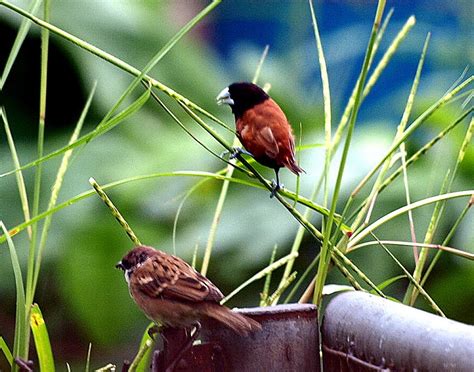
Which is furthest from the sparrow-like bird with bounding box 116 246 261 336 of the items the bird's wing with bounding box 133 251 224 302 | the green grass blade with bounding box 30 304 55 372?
the green grass blade with bounding box 30 304 55 372

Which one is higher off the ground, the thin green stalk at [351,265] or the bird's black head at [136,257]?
the thin green stalk at [351,265]

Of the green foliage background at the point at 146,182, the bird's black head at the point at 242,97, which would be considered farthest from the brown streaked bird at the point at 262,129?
the green foliage background at the point at 146,182

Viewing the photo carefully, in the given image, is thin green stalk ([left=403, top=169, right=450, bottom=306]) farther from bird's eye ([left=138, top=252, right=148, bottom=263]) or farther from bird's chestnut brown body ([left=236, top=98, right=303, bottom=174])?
bird's eye ([left=138, top=252, right=148, bottom=263])

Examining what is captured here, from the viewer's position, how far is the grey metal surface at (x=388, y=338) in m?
0.72

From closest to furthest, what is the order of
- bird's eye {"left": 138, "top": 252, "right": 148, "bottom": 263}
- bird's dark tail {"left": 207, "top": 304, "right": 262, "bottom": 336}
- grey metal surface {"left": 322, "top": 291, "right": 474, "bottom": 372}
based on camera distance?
grey metal surface {"left": 322, "top": 291, "right": 474, "bottom": 372} → bird's dark tail {"left": 207, "top": 304, "right": 262, "bottom": 336} → bird's eye {"left": 138, "top": 252, "right": 148, "bottom": 263}

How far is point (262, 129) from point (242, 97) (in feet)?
0.33

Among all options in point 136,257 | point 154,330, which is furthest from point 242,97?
point 154,330

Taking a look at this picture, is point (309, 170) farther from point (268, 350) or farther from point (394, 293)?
point (268, 350)

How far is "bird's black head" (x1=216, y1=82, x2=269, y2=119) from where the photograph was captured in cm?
129

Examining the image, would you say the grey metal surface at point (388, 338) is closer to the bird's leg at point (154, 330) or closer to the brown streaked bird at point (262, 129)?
the bird's leg at point (154, 330)

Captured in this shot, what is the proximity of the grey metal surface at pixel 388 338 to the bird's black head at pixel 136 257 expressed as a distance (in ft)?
0.83

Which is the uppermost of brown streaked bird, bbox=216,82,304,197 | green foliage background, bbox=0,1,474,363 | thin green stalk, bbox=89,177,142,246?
brown streaked bird, bbox=216,82,304,197

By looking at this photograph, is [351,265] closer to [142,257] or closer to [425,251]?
[425,251]

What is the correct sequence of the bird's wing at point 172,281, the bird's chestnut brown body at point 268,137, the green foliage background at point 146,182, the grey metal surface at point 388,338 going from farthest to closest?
the green foliage background at point 146,182 → the bird's chestnut brown body at point 268,137 → the bird's wing at point 172,281 → the grey metal surface at point 388,338
